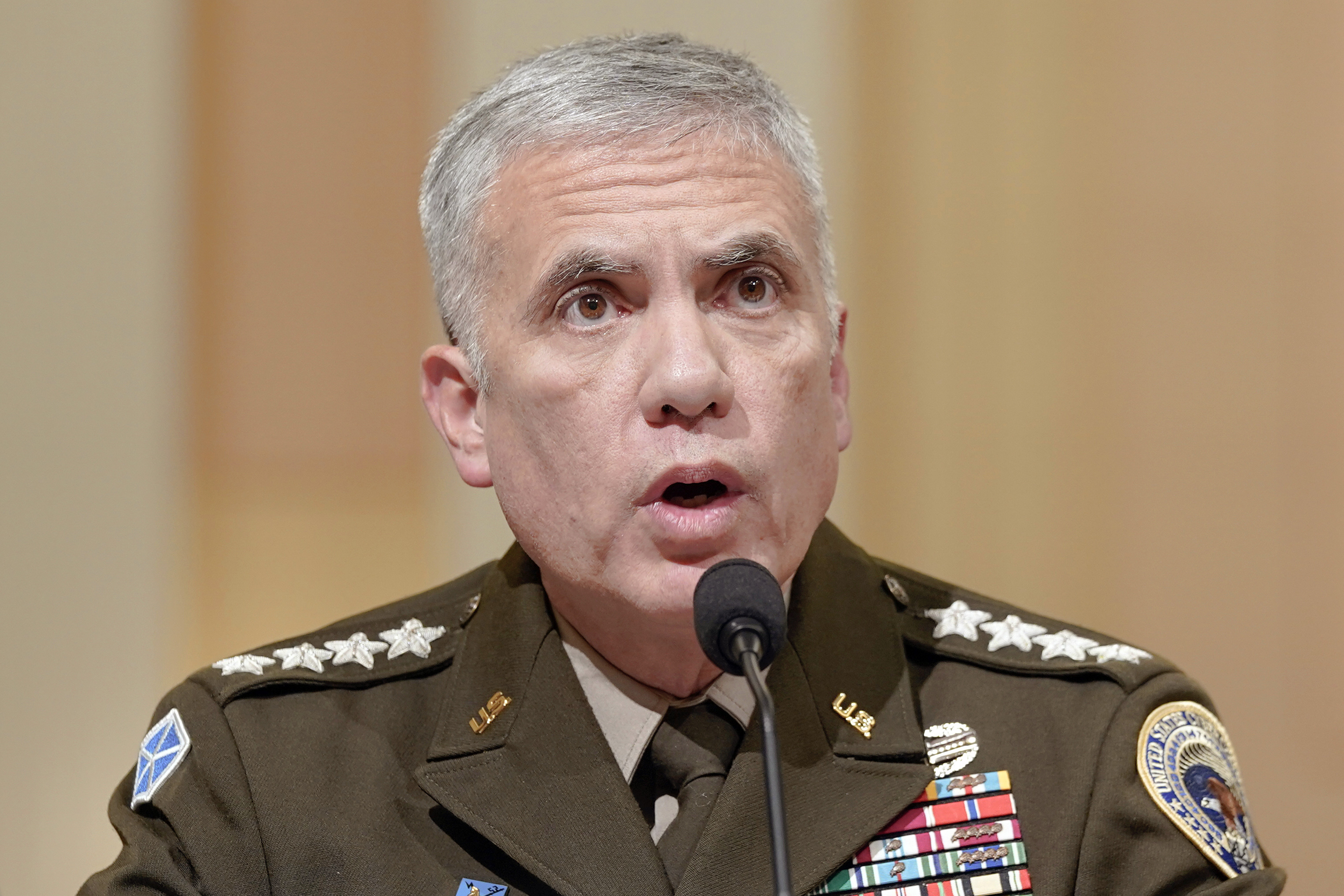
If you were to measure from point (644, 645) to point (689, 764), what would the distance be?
0.16 meters

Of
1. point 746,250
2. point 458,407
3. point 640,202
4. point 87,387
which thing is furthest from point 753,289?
point 87,387

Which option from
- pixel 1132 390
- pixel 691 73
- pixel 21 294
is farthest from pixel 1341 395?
pixel 21 294

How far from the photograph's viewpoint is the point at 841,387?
2035 millimetres

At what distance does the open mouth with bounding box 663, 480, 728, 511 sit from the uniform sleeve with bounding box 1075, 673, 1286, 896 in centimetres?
59

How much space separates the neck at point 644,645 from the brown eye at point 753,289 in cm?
41

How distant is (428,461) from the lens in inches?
139

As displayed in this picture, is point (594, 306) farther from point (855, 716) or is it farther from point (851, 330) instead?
point (851, 330)

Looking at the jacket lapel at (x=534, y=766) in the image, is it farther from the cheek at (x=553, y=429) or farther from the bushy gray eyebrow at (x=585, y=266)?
the bushy gray eyebrow at (x=585, y=266)

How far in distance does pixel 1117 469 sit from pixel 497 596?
1.94m

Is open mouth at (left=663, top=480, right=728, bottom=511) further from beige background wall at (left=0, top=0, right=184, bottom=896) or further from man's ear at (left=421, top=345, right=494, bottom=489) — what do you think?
beige background wall at (left=0, top=0, right=184, bottom=896)

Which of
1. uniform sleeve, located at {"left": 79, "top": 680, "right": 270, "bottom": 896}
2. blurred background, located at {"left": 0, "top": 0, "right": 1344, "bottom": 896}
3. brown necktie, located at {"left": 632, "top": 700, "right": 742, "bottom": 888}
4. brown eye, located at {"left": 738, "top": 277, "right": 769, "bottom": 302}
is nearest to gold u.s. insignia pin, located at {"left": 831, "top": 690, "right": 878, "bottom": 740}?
brown necktie, located at {"left": 632, "top": 700, "right": 742, "bottom": 888}

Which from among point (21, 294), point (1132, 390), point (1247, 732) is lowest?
point (1247, 732)

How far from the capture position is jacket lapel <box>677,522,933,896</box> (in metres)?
1.69

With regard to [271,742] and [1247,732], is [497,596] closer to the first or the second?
[271,742]
